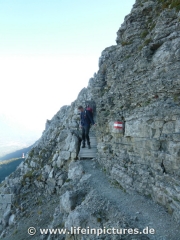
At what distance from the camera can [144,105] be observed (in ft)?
32.4

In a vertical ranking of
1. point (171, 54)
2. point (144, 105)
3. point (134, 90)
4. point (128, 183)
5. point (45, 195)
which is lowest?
point (45, 195)

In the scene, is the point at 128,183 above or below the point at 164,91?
below

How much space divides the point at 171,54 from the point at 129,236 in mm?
8413

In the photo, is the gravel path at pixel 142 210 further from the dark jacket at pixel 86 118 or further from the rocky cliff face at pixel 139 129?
the dark jacket at pixel 86 118

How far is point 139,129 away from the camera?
30.6ft

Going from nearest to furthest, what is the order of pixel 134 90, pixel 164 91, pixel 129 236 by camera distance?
pixel 129 236
pixel 164 91
pixel 134 90

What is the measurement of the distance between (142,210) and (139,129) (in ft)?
12.8

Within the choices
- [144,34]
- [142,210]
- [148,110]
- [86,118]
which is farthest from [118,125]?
[144,34]

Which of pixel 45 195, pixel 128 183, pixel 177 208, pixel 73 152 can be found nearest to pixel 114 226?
pixel 177 208

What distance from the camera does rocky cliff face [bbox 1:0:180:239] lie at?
7.50 metres

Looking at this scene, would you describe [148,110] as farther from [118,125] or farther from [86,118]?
[86,118]

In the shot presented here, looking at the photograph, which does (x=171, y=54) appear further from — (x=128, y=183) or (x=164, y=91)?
(x=128, y=183)

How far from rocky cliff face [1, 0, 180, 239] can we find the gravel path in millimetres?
326

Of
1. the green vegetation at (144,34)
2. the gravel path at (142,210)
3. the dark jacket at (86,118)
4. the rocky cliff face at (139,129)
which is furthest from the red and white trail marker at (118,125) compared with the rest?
the green vegetation at (144,34)
